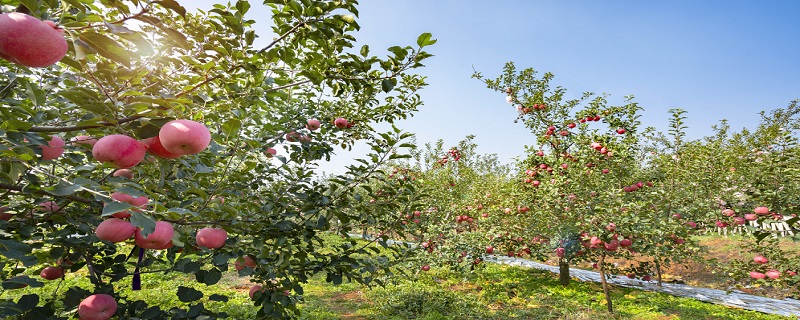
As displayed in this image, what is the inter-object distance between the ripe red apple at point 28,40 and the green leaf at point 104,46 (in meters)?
0.06

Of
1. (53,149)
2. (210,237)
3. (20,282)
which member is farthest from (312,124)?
(20,282)

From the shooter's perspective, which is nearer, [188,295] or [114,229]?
[114,229]

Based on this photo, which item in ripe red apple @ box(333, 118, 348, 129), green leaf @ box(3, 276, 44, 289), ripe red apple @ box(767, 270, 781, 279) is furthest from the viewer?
ripe red apple @ box(767, 270, 781, 279)

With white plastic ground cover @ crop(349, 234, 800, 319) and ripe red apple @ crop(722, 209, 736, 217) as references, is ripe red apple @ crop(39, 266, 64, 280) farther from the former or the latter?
ripe red apple @ crop(722, 209, 736, 217)

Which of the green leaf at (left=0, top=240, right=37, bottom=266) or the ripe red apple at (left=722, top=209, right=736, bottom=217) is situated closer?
the green leaf at (left=0, top=240, right=37, bottom=266)

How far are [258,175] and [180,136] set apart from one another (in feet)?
8.02

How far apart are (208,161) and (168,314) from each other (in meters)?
1.03

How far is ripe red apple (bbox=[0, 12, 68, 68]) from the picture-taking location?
826 millimetres

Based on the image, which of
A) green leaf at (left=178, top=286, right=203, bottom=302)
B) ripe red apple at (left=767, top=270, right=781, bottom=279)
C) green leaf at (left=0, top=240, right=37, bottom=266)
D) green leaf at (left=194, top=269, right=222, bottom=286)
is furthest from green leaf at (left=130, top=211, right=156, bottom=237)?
ripe red apple at (left=767, top=270, right=781, bottom=279)

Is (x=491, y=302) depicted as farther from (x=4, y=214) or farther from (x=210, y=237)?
(x=4, y=214)

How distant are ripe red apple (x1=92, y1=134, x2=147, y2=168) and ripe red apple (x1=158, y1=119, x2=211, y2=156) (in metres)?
0.10

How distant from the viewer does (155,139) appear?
3.94ft

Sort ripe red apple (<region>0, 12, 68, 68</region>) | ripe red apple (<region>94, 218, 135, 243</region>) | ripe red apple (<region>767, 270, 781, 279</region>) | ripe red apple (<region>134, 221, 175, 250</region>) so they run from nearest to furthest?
1. ripe red apple (<region>0, 12, 68, 68</region>)
2. ripe red apple (<region>94, 218, 135, 243</region>)
3. ripe red apple (<region>134, 221, 175, 250</region>)
4. ripe red apple (<region>767, 270, 781, 279</region>)

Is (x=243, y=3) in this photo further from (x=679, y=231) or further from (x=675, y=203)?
(x=675, y=203)
